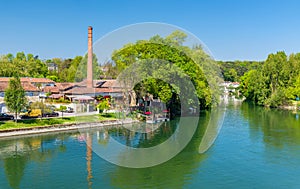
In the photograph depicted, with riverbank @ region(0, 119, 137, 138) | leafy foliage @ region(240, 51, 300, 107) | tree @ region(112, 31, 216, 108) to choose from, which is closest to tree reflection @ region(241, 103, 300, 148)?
tree @ region(112, 31, 216, 108)

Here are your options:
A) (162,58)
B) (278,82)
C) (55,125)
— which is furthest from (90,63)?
(278,82)

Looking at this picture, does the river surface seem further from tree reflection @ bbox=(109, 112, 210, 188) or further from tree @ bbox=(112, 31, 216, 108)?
tree @ bbox=(112, 31, 216, 108)

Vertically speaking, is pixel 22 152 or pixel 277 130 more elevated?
pixel 277 130

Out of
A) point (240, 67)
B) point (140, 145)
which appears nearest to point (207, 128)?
point (140, 145)

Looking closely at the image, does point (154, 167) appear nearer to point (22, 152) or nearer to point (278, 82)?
point (22, 152)

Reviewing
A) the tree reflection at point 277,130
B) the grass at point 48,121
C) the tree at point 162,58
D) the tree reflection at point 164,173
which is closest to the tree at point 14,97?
the grass at point 48,121

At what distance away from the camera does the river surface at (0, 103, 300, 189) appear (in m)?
16.6

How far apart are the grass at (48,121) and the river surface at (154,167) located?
84.3 inches

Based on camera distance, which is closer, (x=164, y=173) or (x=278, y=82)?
(x=164, y=173)

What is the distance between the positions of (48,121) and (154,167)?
15.4 m

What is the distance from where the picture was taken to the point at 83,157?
21.2 metres

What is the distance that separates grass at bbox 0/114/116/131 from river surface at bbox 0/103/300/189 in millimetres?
2142

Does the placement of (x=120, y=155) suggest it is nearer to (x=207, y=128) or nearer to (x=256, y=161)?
(x=256, y=161)

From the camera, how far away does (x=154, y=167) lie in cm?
1923
